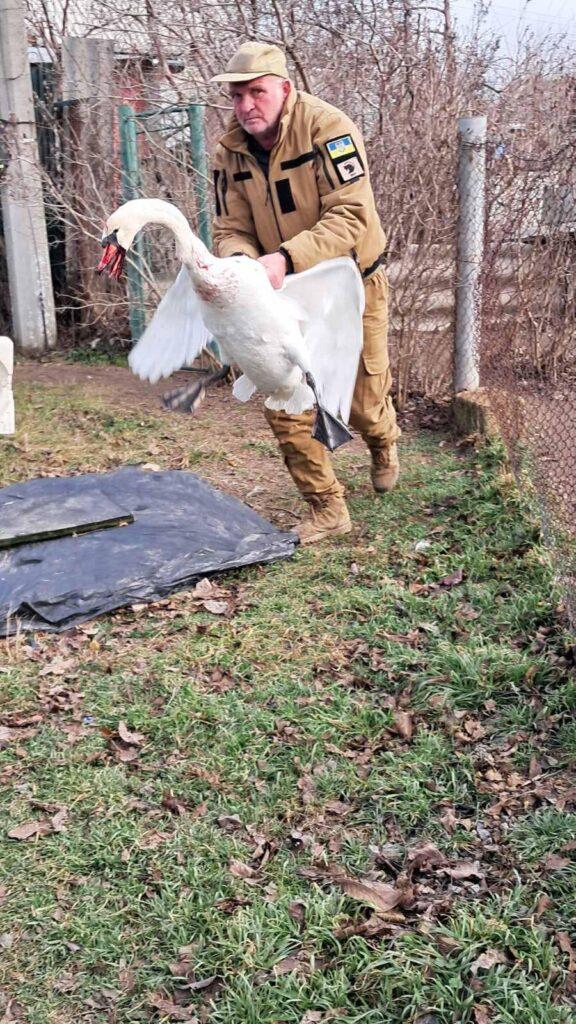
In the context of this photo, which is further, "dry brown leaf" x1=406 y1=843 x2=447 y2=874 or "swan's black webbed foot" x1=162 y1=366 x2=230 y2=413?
"swan's black webbed foot" x1=162 y1=366 x2=230 y2=413

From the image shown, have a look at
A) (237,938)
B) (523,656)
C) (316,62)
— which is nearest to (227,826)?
(237,938)

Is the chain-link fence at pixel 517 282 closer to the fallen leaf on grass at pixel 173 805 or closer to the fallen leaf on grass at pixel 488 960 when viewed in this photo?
the fallen leaf on grass at pixel 173 805

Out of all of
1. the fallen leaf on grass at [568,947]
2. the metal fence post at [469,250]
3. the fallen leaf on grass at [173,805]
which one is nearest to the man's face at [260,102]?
the metal fence post at [469,250]

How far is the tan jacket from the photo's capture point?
13.6ft

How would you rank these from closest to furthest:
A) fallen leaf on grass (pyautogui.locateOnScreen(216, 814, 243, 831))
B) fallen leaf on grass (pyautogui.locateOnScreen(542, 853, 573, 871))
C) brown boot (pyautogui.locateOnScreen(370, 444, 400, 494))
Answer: fallen leaf on grass (pyautogui.locateOnScreen(542, 853, 573, 871)) < fallen leaf on grass (pyautogui.locateOnScreen(216, 814, 243, 831)) < brown boot (pyautogui.locateOnScreen(370, 444, 400, 494))

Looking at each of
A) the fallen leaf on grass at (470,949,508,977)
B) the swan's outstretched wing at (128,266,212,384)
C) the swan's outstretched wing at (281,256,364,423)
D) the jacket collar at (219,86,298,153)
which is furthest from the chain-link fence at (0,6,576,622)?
the fallen leaf on grass at (470,949,508,977)

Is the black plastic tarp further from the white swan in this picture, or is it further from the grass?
the white swan

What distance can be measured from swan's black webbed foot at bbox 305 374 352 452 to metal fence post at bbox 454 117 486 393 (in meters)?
2.40

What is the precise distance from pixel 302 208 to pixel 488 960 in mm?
3284

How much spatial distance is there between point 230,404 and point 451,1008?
19.8 ft

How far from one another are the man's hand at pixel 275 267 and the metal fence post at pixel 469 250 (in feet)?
8.71

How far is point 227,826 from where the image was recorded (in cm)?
293

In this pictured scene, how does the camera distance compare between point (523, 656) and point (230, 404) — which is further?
point (230, 404)

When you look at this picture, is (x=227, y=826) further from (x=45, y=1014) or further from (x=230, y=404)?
(x=230, y=404)
